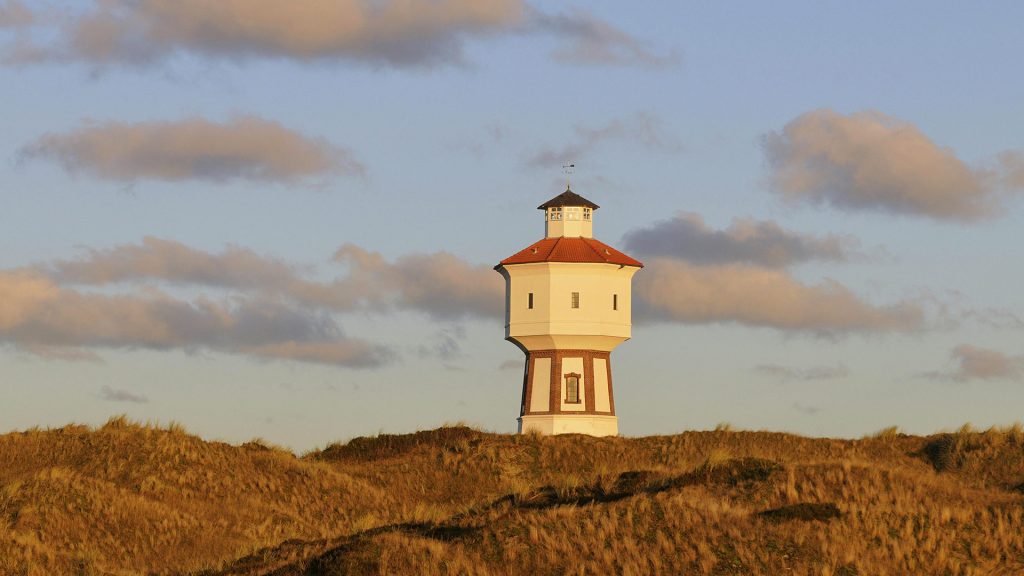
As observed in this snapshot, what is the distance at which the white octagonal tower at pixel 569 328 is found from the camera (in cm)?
7469

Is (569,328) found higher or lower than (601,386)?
higher

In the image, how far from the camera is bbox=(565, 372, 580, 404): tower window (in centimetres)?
7462

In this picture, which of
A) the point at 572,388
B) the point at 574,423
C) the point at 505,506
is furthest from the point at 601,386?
the point at 505,506

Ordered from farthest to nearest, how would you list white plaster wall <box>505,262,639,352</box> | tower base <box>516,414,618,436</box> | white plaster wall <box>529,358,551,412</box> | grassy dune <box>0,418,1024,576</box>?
white plaster wall <box>529,358,551,412</box>, tower base <box>516,414,618,436</box>, white plaster wall <box>505,262,639,352</box>, grassy dune <box>0,418,1024,576</box>

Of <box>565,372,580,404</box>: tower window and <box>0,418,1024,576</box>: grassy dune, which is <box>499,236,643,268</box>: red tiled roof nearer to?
<box>565,372,580,404</box>: tower window

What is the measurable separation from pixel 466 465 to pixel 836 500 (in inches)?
952

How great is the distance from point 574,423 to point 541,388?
248cm

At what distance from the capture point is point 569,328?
74375 mm

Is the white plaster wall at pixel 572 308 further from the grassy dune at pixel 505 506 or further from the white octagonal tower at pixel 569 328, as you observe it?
the grassy dune at pixel 505 506

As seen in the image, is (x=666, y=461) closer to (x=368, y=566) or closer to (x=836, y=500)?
(x=836, y=500)

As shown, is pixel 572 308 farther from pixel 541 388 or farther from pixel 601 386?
pixel 541 388

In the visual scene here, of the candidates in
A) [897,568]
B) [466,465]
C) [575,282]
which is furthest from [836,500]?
[575,282]

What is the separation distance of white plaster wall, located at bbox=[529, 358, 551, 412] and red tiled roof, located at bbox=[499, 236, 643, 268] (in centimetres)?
534

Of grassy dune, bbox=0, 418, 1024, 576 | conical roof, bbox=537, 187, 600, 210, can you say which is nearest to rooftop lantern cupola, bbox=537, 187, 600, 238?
conical roof, bbox=537, 187, 600, 210
